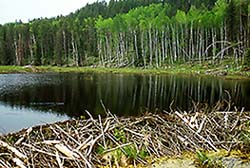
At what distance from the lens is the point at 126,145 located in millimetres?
8102

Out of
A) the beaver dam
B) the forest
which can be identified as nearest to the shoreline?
the beaver dam

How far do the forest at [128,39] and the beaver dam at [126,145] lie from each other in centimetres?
5952

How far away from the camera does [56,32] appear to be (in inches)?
4077

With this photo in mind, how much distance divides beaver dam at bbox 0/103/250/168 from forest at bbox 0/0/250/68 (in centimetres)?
5952

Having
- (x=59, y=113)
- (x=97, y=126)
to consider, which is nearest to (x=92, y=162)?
(x=97, y=126)

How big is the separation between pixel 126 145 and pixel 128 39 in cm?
8594

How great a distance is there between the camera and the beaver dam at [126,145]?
24.6 feet

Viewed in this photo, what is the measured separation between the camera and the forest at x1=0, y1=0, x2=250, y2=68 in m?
77.6

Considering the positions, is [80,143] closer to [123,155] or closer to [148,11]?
[123,155]

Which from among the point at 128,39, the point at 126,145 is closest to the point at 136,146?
the point at 126,145

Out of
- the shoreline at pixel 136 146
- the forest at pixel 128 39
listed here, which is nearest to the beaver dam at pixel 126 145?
the shoreline at pixel 136 146

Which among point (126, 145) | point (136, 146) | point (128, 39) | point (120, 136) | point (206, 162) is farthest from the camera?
point (128, 39)

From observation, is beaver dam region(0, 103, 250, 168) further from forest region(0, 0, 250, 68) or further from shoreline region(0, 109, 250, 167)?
forest region(0, 0, 250, 68)

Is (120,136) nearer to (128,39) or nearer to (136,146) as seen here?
(136,146)
